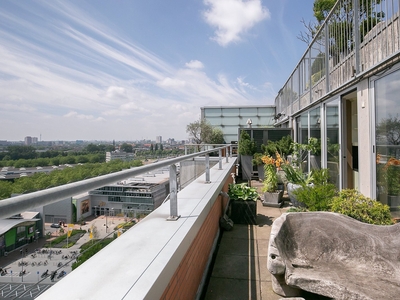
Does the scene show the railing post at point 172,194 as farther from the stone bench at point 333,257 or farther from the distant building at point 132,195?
the stone bench at point 333,257

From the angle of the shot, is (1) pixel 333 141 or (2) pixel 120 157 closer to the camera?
(2) pixel 120 157

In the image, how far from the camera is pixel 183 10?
988cm

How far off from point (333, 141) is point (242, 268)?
14.4ft

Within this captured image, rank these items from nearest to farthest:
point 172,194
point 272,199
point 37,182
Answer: point 37,182 → point 172,194 → point 272,199

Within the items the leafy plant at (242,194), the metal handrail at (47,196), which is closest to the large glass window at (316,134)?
the leafy plant at (242,194)

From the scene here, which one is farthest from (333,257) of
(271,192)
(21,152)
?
(271,192)

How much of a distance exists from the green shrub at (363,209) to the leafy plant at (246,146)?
24.4 feet

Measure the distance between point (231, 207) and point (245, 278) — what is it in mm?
2217

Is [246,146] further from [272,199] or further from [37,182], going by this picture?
[37,182]

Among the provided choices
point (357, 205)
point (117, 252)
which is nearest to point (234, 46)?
point (357, 205)

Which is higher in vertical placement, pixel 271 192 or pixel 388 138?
pixel 388 138

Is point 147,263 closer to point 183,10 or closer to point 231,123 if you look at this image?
point 183,10

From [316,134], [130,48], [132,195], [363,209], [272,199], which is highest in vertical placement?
[130,48]

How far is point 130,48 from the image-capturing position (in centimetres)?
1207
